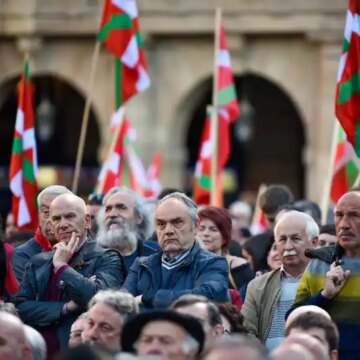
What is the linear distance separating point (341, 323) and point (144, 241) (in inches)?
102

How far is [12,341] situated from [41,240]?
3814 millimetres

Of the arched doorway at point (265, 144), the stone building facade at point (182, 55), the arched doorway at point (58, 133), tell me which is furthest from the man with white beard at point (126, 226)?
the arched doorway at point (265, 144)

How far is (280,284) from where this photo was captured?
39.0ft

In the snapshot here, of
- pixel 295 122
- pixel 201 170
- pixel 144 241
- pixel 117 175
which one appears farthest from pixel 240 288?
pixel 295 122

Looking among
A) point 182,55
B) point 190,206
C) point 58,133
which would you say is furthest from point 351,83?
point 58,133

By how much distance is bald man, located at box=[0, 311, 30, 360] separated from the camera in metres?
9.01

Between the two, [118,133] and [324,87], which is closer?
[118,133]

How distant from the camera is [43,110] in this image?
1339 inches

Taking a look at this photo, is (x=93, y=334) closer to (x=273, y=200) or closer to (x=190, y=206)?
(x=190, y=206)

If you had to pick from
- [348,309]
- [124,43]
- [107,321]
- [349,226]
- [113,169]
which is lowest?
[107,321]

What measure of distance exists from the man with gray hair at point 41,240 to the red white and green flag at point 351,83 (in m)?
2.55

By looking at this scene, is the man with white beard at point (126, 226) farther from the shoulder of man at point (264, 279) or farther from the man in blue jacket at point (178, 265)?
the man in blue jacket at point (178, 265)

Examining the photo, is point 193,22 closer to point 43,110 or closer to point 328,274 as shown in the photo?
point 43,110

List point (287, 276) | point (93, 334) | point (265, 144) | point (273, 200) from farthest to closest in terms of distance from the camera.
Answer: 1. point (265, 144)
2. point (273, 200)
3. point (287, 276)
4. point (93, 334)
